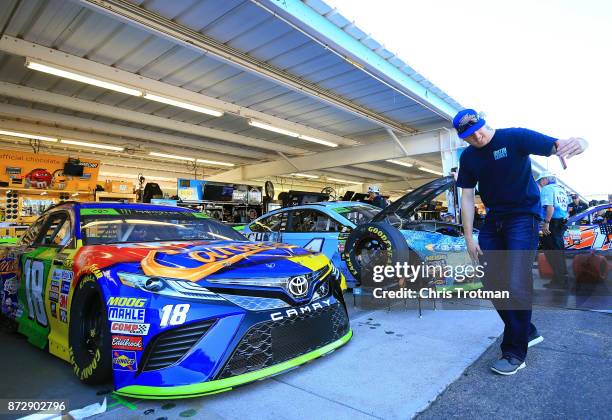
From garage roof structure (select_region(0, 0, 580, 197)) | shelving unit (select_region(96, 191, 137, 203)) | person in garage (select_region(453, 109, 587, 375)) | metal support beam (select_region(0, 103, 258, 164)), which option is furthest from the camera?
shelving unit (select_region(96, 191, 137, 203))

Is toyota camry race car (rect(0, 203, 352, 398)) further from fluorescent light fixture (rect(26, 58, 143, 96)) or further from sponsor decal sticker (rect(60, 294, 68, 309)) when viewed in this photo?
fluorescent light fixture (rect(26, 58, 143, 96))

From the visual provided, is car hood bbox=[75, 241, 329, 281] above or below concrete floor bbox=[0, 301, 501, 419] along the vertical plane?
above

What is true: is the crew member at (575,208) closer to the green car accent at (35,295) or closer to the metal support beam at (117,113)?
the metal support beam at (117,113)

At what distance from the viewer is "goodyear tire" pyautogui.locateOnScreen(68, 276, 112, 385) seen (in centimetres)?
217

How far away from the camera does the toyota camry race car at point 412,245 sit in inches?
153

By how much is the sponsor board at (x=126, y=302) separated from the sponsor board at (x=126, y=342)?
165mm

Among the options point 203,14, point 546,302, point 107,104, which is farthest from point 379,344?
point 107,104

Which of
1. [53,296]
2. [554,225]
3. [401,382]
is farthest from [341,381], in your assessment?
[554,225]

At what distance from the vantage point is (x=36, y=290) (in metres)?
2.90

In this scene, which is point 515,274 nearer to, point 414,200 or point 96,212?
point 414,200

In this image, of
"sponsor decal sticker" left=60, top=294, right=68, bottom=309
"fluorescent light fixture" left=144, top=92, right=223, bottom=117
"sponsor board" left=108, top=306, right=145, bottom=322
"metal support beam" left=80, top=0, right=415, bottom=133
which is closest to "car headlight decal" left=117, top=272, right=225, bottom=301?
"sponsor board" left=108, top=306, right=145, bottom=322

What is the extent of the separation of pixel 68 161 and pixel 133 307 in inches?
381

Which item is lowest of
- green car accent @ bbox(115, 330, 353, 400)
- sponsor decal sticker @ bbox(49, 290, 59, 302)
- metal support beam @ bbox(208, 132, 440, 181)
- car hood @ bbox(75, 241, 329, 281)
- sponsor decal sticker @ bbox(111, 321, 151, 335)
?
green car accent @ bbox(115, 330, 353, 400)

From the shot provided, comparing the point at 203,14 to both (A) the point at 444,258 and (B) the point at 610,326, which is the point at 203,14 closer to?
(A) the point at 444,258
